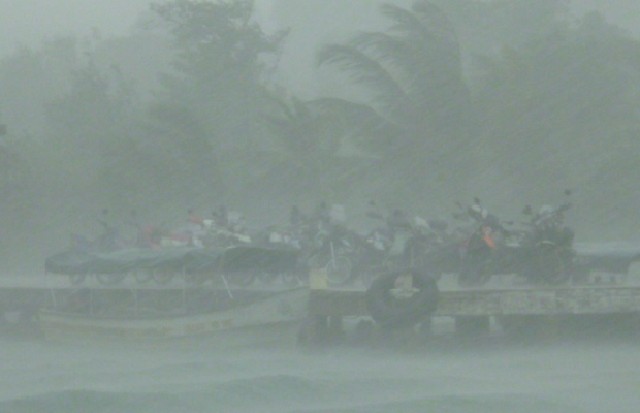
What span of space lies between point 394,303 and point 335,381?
152cm

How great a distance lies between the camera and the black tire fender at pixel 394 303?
593 inches

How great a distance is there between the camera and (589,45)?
3011cm

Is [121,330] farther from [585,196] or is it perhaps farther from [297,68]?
[297,68]

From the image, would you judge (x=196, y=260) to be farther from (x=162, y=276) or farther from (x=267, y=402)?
(x=267, y=402)

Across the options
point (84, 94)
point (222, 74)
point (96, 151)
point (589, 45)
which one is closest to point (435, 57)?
point (589, 45)

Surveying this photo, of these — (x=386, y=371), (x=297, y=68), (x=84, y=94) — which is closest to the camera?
(x=386, y=371)

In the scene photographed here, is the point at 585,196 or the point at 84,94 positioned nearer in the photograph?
the point at 585,196

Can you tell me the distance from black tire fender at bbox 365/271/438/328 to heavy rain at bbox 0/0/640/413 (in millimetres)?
38

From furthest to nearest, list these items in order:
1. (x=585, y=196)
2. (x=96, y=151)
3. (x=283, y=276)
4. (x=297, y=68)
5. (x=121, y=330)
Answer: (x=297, y=68) < (x=96, y=151) < (x=585, y=196) < (x=283, y=276) < (x=121, y=330)

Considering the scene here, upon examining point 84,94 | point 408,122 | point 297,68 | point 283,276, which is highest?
point 297,68

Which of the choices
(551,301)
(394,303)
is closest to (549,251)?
(551,301)

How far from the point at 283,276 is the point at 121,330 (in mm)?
3240

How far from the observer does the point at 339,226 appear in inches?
715

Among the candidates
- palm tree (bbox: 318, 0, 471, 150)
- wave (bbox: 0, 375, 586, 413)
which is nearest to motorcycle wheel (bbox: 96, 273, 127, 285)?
wave (bbox: 0, 375, 586, 413)
